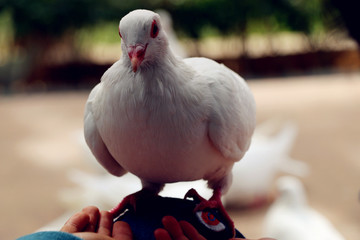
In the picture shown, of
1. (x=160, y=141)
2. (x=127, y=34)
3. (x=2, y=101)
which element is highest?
(x=127, y=34)

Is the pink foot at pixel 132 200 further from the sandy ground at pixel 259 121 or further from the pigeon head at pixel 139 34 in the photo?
the sandy ground at pixel 259 121

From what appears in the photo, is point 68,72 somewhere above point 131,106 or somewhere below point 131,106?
below

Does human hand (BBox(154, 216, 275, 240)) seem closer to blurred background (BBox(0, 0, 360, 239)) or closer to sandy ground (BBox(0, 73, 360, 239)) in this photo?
sandy ground (BBox(0, 73, 360, 239))

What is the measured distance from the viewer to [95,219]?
1.13m

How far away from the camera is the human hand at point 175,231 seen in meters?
1.03

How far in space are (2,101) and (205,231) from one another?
549cm

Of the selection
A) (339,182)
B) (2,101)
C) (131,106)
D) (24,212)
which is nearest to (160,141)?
(131,106)

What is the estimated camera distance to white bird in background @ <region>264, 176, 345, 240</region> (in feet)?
7.62

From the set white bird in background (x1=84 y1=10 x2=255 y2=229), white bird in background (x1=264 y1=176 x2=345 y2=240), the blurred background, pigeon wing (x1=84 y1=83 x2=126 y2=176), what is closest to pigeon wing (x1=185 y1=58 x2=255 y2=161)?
white bird in background (x1=84 y1=10 x2=255 y2=229)

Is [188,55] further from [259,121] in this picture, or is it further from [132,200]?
[132,200]

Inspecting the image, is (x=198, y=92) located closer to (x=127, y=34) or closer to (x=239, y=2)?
(x=127, y=34)

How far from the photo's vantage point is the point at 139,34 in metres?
0.89

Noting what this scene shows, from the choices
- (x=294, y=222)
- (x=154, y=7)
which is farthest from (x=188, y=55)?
(x=294, y=222)

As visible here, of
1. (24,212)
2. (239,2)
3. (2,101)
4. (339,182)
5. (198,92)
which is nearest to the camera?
(198,92)
